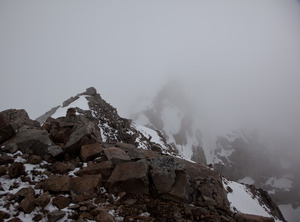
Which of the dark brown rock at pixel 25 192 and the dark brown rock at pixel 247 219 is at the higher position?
the dark brown rock at pixel 25 192

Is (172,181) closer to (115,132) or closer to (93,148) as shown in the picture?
(93,148)

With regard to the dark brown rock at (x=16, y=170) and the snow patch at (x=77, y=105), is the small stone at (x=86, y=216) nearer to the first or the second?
the dark brown rock at (x=16, y=170)

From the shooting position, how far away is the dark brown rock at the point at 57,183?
707 centimetres

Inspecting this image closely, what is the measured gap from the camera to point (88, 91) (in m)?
30.8

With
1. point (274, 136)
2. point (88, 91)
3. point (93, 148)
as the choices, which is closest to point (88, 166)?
point (93, 148)

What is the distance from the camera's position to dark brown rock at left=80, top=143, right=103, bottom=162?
919 centimetres

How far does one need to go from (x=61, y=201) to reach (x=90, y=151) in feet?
10.2

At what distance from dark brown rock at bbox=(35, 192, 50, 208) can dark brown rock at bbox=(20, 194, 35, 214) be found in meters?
0.15

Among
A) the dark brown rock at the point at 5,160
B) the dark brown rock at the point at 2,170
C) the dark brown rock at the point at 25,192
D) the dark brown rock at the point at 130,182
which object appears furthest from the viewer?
the dark brown rock at the point at 5,160

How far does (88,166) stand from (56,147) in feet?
6.47

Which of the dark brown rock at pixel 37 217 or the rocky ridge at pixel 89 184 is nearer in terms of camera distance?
the dark brown rock at pixel 37 217

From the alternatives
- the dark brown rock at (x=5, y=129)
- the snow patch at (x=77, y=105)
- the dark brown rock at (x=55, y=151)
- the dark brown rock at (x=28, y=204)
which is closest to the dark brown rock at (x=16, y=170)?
the dark brown rock at (x=55, y=151)

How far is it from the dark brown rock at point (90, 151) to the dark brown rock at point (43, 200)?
9.06 feet

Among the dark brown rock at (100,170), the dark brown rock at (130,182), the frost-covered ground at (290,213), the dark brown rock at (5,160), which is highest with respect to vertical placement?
the frost-covered ground at (290,213)
